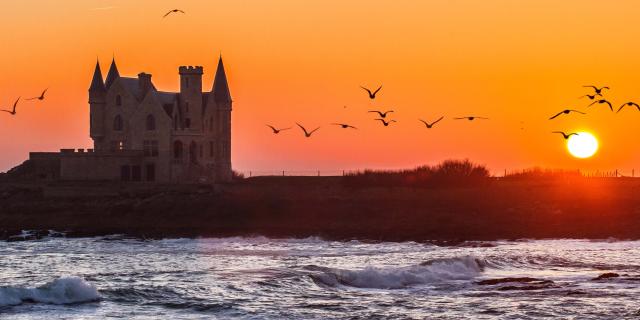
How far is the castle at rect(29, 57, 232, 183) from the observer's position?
95.3 metres

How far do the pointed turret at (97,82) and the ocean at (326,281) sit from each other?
49776 mm

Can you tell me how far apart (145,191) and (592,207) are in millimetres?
33801

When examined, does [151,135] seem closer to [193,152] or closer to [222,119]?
[193,152]

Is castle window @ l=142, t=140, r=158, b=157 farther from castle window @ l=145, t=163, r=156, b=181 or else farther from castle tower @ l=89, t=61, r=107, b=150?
castle tower @ l=89, t=61, r=107, b=150

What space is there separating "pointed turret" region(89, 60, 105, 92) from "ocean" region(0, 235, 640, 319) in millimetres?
49776

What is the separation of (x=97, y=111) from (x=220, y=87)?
11417 mm

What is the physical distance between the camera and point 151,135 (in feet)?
323

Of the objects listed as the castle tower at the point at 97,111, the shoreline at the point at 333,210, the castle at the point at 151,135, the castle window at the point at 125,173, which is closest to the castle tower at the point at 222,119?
the castle at the point at 151,135

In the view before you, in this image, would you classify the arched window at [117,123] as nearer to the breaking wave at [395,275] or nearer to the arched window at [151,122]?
the arched window at [151,122]

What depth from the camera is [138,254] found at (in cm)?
5194

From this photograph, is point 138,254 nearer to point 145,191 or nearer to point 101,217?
point 101,217

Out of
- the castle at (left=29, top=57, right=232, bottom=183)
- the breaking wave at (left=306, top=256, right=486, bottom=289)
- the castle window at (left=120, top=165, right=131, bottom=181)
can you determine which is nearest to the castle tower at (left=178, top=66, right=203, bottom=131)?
the castle at (left=29, top=57, right=232, bottom=183)

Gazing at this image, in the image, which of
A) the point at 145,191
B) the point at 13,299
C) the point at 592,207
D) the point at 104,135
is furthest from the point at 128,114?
the point at 13,299

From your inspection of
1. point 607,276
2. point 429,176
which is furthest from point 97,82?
point 607,276
